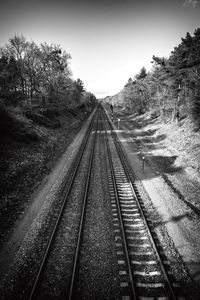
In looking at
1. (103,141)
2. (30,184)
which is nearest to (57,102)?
(103,141)

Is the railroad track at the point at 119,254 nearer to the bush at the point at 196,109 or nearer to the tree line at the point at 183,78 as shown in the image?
the bush at the point at 196,109

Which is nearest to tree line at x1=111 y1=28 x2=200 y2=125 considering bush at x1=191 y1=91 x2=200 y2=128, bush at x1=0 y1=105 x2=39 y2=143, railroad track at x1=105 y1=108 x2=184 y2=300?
bush at x1=191 y1=91 x2=200 y2=128

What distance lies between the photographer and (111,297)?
17.6 feet

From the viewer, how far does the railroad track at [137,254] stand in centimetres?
551

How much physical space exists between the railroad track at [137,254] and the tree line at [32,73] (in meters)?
21.6

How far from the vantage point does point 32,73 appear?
98.2 ft

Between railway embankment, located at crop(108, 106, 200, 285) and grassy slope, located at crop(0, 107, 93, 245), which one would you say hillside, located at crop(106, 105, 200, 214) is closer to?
railway embankment, located at crop(108, 106, 200, 285)

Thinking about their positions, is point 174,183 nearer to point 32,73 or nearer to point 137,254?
point 137,254

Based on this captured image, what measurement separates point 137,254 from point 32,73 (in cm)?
3227

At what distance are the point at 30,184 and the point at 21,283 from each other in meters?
7.15

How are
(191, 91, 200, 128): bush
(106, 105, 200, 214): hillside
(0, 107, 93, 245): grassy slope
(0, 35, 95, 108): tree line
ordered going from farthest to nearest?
1. (0, 35, 95, 108): tree line
2. (191, 91, 200, 128): bush
3. (106, 105, 200, 214): hillside
4. (0, 107, 93, 245): grassy slope

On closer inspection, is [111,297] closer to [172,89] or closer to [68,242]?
[68,242]

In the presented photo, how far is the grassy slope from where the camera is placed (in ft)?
32.1

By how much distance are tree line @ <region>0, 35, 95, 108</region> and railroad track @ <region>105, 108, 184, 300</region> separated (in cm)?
2155
